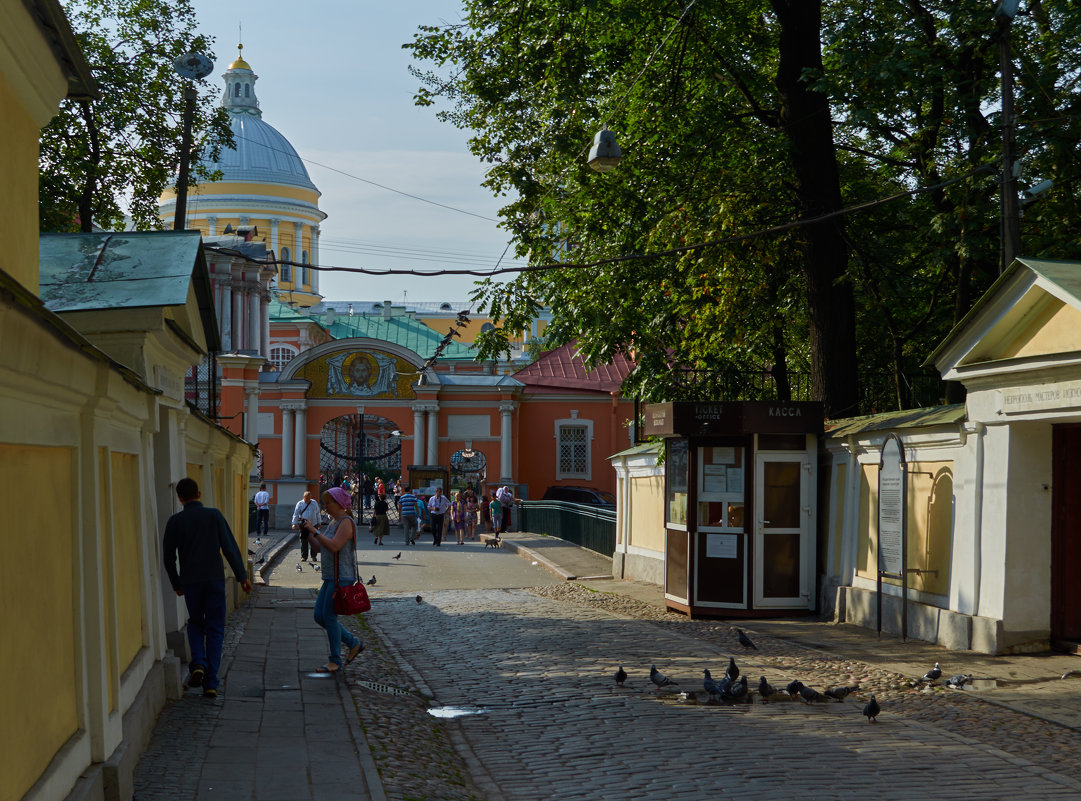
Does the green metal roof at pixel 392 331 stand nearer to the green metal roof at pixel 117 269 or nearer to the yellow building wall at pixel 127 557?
the green metal roof at pixel 117 269

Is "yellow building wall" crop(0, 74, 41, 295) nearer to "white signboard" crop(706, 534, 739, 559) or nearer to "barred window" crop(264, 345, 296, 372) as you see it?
"white signboard" crop(706, 534, 739, 559)

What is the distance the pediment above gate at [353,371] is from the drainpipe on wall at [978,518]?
36259 millimetres

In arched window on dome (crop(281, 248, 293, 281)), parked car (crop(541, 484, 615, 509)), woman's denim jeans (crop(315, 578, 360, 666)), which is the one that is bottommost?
parked car (crop(541, 484, 615, 509))

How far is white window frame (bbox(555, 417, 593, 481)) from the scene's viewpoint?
49938 millimetres

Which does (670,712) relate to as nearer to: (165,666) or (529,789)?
(529,789)

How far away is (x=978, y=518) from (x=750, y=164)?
8.57 meters

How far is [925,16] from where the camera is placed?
18641 mm

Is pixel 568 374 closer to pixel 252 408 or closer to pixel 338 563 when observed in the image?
pixel 252 408

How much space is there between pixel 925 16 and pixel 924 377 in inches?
241

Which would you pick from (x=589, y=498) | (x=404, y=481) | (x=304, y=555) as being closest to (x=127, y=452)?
(x=304, y=555)

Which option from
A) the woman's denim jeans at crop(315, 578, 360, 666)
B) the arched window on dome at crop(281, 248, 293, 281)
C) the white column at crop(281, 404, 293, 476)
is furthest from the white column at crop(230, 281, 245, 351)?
the woman's denim jeans at crop(315, 578, 360, 666)

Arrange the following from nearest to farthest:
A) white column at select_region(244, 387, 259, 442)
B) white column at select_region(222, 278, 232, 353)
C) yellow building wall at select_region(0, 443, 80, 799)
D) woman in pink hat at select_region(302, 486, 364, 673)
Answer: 1. yellow building wall at select_region(0, 443, 80, 799)
2. woman in pink hat at select_region(302, 486, 364, 673)
3. white column at select_region(244, 387, 259, 442)
4. white column at select_region(222, 278, 232, 353)

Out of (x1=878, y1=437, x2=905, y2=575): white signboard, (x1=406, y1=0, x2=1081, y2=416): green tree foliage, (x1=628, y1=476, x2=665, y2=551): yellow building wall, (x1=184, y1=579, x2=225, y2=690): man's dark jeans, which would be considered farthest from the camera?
(x1=628, y1=476, x2=665, y2=551): yellow building wall

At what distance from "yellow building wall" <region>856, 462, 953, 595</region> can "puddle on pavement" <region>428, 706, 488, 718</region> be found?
5.55 m
